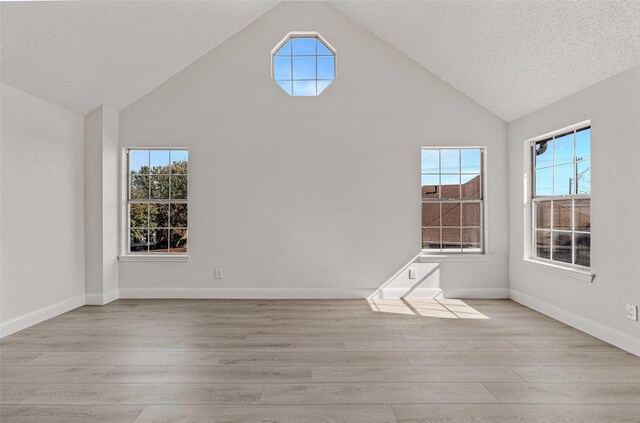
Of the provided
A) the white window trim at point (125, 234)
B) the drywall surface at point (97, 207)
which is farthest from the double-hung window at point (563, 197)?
the drywall surface at point (97, 207)

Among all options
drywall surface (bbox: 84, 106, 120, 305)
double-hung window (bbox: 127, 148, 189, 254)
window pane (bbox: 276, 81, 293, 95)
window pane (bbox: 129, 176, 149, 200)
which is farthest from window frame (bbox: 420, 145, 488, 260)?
drywall surface (bbox: 84, 106, 120, 305)

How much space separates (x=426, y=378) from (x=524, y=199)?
3027 millimetres

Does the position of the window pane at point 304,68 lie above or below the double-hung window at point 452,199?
above

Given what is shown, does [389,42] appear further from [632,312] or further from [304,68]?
[632,312]

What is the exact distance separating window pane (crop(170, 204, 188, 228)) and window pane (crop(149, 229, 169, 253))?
0.16m

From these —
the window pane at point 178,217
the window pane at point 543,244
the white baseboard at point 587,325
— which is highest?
the window pane at point 178,217

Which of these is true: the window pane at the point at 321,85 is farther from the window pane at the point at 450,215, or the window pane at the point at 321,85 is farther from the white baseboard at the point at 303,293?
the white baseboard at the point at 303,293

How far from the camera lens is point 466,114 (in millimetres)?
5047

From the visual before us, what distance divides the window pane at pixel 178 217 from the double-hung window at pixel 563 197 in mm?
4441

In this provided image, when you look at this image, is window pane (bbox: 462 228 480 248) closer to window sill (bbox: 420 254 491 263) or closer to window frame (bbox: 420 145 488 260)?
window frame (bbox: 420 145 488 260)

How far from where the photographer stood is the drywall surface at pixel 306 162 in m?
5.04

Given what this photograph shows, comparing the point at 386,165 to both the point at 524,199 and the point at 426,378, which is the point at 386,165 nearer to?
the point at 524,199

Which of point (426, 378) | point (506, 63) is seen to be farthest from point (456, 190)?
point (426, 378)

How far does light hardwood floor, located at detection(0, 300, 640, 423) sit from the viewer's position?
7.14 feet
